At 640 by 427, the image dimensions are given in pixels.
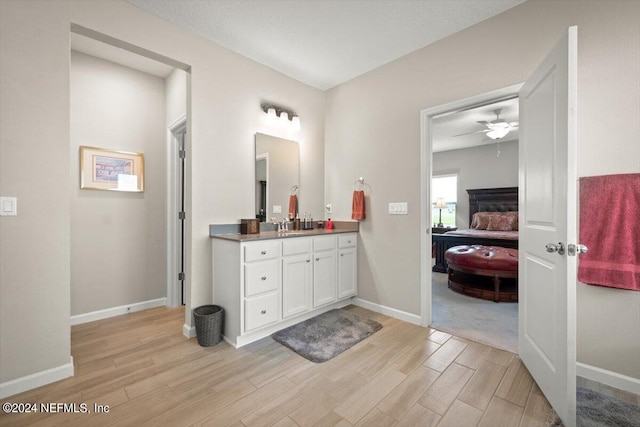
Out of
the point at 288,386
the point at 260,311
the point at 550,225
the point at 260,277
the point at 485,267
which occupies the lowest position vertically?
the point at 288,386

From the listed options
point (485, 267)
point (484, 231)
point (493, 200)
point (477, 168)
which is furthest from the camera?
point (477, 168)

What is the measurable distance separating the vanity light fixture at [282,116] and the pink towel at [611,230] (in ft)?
8.82

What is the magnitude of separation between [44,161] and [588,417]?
3631 mm

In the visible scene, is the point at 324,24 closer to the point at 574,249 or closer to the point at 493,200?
the point at 574,249

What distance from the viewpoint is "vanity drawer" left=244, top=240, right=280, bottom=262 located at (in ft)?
7.47

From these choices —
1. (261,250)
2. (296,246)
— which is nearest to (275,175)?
(296,246)

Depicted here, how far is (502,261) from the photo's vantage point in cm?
339

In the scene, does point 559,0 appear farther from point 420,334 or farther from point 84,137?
point 84,137

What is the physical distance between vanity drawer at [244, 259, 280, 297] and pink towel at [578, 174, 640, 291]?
2.24m

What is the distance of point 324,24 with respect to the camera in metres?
2.42

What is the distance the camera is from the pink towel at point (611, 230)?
1.68 meters

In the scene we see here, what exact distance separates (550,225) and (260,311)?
215 cm

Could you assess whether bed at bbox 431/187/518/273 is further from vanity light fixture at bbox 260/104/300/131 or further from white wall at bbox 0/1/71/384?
white wall at bbox 0/1/71/384

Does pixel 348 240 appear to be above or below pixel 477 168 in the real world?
below
